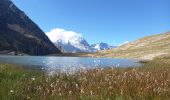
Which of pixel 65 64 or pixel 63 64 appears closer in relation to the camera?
pixel 63 64

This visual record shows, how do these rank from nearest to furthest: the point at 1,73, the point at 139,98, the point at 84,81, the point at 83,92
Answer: the point at 139,98, the point at 83,92, the point at 84,81, the point at 1,73

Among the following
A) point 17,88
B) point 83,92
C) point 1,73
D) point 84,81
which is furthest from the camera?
point 1,73

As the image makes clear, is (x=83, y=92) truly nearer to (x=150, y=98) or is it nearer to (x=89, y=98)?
(x=89, y=98)

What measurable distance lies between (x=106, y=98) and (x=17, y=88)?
4431 mm

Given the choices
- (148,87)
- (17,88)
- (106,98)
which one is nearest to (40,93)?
(17,88)

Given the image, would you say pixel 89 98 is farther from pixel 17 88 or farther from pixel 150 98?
pixel 17 88

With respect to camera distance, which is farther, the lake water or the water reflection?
the lake water

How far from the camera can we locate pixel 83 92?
1403 cm

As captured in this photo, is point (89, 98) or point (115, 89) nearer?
point (89, 98)

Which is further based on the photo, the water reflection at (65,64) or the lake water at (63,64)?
the lake water at (63,64)

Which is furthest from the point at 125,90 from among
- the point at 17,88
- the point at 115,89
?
the point at 17,88

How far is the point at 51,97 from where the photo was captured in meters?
14.0

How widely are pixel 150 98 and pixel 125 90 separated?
1504mm

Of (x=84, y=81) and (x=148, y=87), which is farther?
(x=84, y=81)
